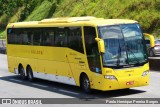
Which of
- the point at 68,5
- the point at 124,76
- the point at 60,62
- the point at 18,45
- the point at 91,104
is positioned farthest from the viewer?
the point at 68,5

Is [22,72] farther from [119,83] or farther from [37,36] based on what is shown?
[119,83]

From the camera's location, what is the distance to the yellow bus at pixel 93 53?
15719 millimetres

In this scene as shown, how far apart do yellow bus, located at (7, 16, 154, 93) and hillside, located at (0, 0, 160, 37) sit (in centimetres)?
2182

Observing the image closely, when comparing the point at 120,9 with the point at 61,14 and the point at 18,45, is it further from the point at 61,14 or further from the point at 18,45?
the point at 18,45

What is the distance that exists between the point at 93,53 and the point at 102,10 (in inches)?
1283

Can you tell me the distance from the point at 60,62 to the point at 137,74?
13.3 feet

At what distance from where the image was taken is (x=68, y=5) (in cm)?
5984

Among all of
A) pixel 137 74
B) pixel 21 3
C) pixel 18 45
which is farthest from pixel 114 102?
pixel 21 3

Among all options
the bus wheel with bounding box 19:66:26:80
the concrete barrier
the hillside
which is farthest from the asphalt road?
the hillside

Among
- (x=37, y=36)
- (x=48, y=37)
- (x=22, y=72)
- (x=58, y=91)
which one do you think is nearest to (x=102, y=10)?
(x=22, y=72)

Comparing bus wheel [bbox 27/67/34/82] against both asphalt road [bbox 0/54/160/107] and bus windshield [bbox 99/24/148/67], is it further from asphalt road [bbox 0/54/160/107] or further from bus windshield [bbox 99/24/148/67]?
bus windshield [bbox 99/24/148/67]

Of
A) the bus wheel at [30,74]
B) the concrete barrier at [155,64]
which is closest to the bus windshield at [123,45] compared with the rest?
the bus wheel at [30,74]

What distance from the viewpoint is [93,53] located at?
Result: 16.2 m

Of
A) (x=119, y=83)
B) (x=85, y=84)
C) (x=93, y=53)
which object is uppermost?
(x=93, y=53)
